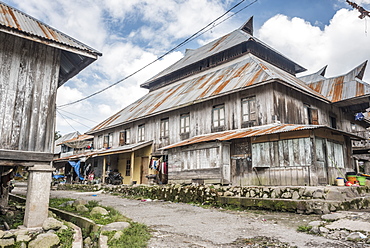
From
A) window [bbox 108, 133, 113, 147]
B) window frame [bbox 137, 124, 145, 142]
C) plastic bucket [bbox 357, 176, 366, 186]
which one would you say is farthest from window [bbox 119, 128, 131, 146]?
plastic bucket [bbox 357, 176, 366, 186]

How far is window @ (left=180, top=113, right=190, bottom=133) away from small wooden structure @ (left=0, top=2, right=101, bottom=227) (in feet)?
34.8

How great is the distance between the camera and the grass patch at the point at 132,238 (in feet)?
16.8

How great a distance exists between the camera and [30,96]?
713cm

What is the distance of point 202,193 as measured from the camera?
12398mm

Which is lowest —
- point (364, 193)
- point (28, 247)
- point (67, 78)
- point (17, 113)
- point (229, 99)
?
point (28, 247)

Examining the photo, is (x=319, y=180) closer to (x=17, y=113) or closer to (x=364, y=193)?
(x=364, y=193)

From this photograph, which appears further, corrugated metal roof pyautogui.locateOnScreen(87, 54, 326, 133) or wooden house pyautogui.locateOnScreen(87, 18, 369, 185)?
corrugated metal roof pyautogui.locateOnScreen(87, 54, 326, 133)

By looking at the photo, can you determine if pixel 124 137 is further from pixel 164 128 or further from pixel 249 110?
pixel 249 110

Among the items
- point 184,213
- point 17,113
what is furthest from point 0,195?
point 184,213

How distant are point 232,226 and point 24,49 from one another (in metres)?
7.00

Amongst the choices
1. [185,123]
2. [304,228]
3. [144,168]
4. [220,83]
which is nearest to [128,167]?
[144,168]

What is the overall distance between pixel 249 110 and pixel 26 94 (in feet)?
35.2

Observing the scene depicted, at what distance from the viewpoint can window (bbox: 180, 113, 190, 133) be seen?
18.0m

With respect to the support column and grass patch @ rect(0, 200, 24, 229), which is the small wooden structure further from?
grass patch @ rect(0, 200, 24, 229)
